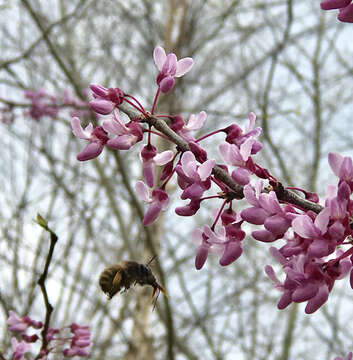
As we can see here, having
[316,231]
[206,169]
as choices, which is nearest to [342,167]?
[316,231]

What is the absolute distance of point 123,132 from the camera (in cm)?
119

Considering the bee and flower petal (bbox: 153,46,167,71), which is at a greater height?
flower petal (bbox: 153,46,167,71)

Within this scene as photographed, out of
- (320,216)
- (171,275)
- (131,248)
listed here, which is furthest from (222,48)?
(320,216)

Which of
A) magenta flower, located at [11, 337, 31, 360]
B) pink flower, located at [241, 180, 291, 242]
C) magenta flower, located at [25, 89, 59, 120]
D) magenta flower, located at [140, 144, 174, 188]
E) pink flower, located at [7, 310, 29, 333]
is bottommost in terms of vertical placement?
magenta flower, located at [11, 337, 31, 360]

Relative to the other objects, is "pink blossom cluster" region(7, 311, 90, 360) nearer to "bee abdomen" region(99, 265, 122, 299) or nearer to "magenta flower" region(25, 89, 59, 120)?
"bee abdomen" region(99, 265, 122, 299)

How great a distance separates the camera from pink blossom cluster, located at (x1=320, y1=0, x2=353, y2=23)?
0.92m

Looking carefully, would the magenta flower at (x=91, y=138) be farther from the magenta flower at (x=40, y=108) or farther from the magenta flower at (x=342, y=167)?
the magenta flower at (x=40, y=108)

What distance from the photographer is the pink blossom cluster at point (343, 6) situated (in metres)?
0.92

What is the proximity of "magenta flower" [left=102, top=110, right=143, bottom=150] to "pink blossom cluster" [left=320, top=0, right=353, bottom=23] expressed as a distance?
1.70 feet

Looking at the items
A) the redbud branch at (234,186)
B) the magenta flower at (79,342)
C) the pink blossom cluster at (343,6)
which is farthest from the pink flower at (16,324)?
the pink blossom cluster at (343,6)

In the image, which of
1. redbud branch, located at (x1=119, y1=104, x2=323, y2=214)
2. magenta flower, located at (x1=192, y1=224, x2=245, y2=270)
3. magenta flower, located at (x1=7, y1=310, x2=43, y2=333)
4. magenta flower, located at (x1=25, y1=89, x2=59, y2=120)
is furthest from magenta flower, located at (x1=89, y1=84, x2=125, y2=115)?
magenta flower, located at (x1=25, y1=89, x2=59, y2=120)

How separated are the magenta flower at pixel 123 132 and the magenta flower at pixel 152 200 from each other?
0.11 metres

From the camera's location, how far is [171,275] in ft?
24.3

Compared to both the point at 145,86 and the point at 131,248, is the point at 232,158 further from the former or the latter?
the point at 145,86
